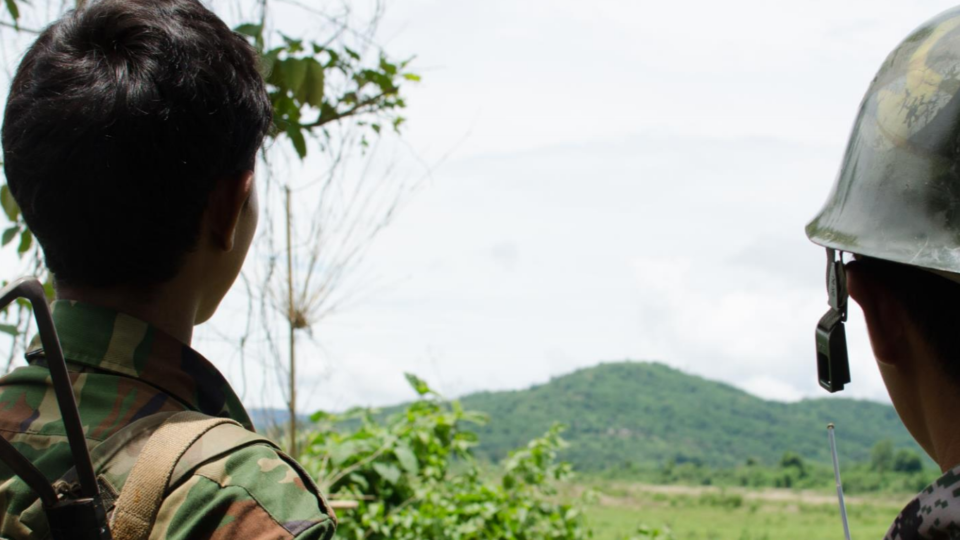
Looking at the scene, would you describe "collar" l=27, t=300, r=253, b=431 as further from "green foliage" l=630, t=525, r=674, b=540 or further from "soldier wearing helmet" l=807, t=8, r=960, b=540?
"green foliage" l=630, t=525, r=674, b=540

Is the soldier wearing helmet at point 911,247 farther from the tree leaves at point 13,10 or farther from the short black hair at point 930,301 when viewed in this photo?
the tree leaves at point 13,10

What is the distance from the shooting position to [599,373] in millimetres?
36875

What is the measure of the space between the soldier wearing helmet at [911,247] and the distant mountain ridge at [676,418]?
25603mm

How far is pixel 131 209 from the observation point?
3.25 feet

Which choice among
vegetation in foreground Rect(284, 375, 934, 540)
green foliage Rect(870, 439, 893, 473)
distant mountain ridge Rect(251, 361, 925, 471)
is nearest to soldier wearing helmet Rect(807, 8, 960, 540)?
vegetation in foreground Rect(284, 375, 934, 540)

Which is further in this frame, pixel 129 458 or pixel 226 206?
pixel 226 206

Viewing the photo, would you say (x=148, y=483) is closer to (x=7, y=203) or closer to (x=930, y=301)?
(x=930, y=301)

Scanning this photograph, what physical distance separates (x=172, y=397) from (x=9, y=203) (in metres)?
1.13

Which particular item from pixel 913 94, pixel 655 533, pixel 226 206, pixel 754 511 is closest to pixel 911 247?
pixel 913 94

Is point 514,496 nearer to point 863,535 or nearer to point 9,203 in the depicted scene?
point 9,203

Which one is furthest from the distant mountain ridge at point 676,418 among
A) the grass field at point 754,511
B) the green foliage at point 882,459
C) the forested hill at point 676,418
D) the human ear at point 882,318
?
the human ear at point 882,318

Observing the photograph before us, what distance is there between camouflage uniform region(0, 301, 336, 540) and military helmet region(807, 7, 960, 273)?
2.78 ft

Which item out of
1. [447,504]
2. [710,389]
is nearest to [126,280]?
[447,504]

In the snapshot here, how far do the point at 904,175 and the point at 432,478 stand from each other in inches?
149
